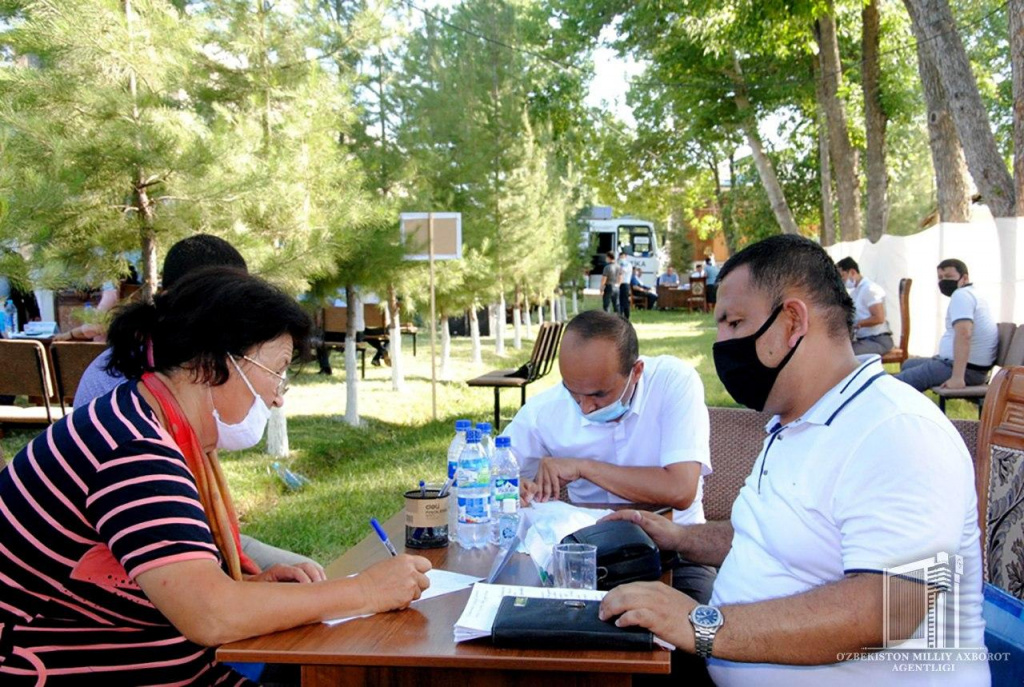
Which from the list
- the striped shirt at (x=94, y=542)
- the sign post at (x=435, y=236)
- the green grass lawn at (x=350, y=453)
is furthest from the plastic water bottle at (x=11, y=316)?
the striped shirt at (x=94, y=542)

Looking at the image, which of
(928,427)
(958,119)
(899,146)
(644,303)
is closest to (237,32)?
(928,427)

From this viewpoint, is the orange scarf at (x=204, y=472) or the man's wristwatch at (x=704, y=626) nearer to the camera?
the man's wristwatch at (x=704, y=626)

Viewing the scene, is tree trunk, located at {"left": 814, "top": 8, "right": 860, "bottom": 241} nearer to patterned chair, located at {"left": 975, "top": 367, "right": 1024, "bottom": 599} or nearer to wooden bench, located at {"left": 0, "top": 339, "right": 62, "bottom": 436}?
wooden bench, located at {"left": 0, "top": 339, "right": 62, "bottom": 436}

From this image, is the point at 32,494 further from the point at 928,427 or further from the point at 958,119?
the point at 958,119

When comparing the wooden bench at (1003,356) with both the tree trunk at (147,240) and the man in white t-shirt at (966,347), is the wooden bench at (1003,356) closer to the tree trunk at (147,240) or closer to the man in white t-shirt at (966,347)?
the man in white t-shirt at (966,347)

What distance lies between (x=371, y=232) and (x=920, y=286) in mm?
10233

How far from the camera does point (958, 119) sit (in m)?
9.87

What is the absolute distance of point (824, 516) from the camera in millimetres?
2201

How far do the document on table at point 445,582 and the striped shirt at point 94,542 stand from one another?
23.3 inches

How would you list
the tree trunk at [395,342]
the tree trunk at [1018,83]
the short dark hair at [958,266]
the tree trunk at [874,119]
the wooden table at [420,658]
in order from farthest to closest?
the tree trunk at [874,119] < the tree trunk at [395,342] < the short dark hair at [958,266] < the tree trunk at [1018,83] < the wooden table at [420,658]

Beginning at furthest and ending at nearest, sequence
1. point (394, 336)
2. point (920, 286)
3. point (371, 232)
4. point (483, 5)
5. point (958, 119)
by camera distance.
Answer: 1. point (483, 5)
2. point (920, 286)
3. point (394, 336)
4. point (958, 119)
5. point (371, 232)

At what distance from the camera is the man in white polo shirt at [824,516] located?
200 centimetres

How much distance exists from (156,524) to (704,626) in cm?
127

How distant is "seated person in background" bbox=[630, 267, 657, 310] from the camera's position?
36406mm
